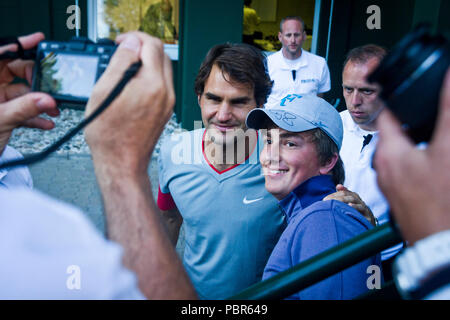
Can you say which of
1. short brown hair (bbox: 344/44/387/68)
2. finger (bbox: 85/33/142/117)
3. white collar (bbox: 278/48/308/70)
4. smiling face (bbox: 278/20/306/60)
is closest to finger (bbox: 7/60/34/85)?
finger (bbox: 85/33/142/117)

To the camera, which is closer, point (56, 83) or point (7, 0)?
point (56, 83)

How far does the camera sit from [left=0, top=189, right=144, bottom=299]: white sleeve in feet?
2.01

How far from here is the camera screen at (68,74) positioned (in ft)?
3.51

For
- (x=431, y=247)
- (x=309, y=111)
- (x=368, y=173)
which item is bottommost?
(x=368, y=173)

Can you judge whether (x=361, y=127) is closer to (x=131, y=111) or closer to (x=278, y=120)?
(x=278, y=120)

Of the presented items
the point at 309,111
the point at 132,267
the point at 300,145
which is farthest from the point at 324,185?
the point at 132,267

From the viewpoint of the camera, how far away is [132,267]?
0.86 metres

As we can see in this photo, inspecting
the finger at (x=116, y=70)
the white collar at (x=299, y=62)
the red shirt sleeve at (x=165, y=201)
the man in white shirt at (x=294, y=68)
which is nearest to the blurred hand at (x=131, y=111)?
the finger at (x=116, y=70)

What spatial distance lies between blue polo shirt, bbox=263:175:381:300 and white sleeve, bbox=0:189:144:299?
85 centimetres

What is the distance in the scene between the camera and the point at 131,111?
2.95ft

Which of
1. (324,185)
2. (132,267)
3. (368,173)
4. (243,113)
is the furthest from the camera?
(368,173)

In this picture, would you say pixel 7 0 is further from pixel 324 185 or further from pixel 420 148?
pixel 420 148

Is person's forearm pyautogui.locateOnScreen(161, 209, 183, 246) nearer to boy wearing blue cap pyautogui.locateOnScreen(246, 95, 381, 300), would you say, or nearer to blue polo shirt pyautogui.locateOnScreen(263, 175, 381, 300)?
boy wearing blue cap pyautogui.locateOnScreen(246, 95, 381, 300)
